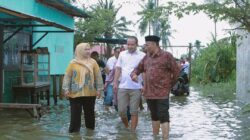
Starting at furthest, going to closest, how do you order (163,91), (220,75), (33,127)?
1. (220,75)
2. (33,127)
3. (163,91)

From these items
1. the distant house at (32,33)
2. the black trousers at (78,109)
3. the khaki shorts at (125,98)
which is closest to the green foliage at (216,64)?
the distant house at (32,33)

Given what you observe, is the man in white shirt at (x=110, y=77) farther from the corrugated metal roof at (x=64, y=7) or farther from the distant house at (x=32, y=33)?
the corrugated metal roof at (x=64, y=7)

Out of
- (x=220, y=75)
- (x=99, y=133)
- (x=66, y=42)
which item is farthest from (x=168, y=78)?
(x=220, y=75)

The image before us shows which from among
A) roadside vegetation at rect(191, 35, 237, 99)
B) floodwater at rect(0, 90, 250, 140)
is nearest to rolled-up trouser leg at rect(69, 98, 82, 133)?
floodwater at rect(0, 90, 250, 140)

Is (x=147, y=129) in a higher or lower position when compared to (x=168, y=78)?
lower

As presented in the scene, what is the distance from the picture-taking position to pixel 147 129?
10289 mm

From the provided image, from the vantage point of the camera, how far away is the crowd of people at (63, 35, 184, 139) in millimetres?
8469

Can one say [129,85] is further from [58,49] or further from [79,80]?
[58,49]

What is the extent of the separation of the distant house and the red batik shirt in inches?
132

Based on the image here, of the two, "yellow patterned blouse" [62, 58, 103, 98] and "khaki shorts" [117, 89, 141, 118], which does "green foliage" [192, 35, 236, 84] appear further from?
"yellow patterned blouse" [62, 58, 103, 98]

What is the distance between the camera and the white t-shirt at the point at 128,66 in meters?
9.69

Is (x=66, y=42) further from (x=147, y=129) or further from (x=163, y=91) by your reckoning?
(x=163, y=91)

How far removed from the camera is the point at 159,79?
27.8 ft

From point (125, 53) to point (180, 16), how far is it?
232 cm
